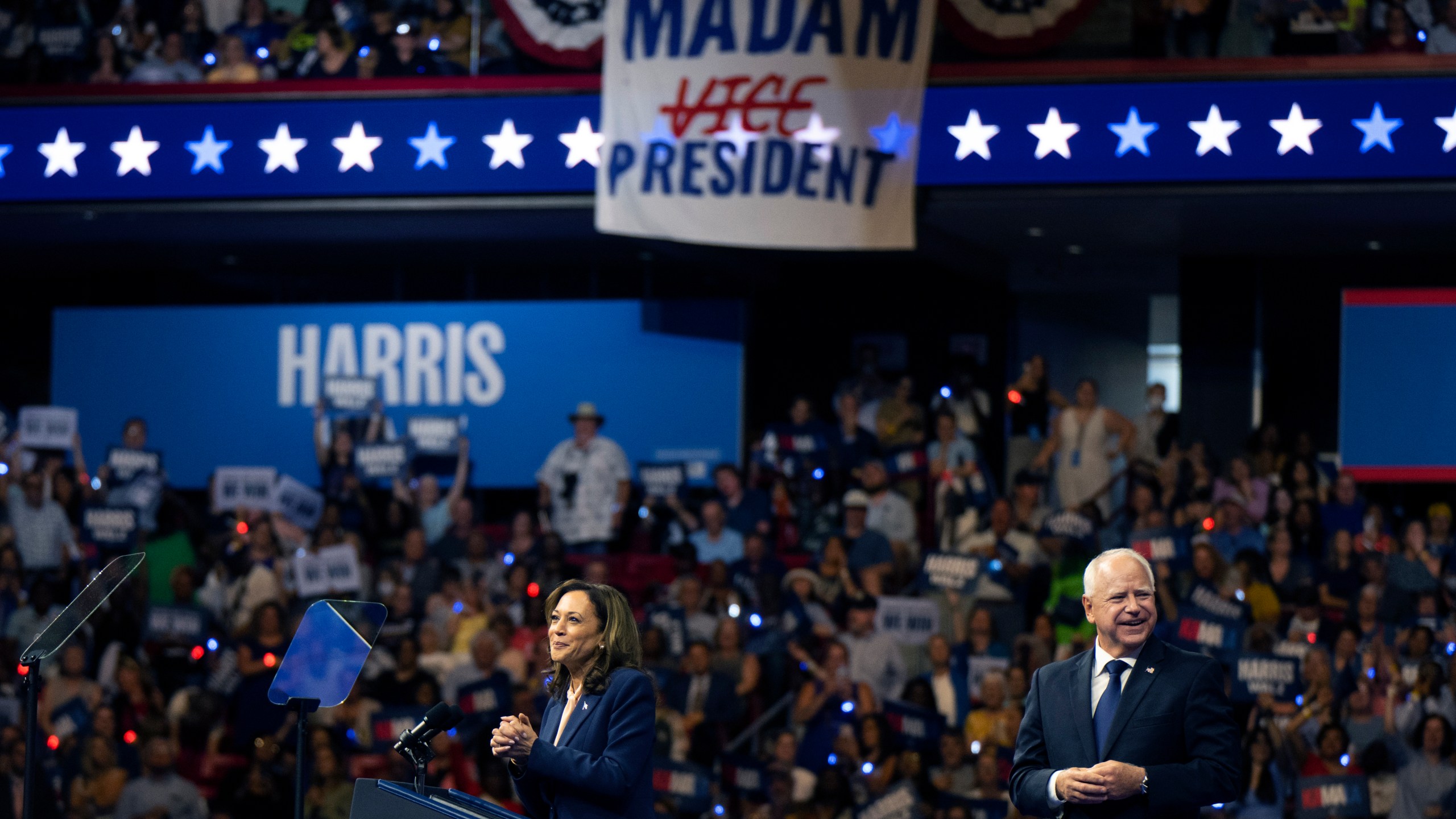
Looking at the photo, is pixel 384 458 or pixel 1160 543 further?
pixel 384 458

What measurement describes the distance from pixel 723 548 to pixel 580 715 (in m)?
7.72

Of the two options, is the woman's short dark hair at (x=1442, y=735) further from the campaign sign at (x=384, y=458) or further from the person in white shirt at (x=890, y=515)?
the campaign sign at (x=384, y=458)

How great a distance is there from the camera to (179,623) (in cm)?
1124

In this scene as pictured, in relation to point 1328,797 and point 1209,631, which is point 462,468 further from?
point 1328,797

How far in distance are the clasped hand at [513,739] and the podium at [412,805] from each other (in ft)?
0.39

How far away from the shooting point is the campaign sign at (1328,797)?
8773 millimetres

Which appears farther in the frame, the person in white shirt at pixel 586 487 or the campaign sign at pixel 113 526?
the person in white shirt at pixel 586 487

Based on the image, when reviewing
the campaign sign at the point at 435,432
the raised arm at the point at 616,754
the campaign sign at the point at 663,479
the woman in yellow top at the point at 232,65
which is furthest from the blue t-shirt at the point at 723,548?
the raised arm at the point at 616,754

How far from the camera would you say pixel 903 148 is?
9.92 metres

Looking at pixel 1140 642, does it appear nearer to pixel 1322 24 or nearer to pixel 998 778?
pixel 998 778

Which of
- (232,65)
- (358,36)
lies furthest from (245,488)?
(358,36)

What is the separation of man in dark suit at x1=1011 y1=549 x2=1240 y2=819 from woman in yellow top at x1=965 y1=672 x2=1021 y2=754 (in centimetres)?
554

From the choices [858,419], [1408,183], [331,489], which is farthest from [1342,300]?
[331,489]

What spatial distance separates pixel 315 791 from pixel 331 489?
349 cm
